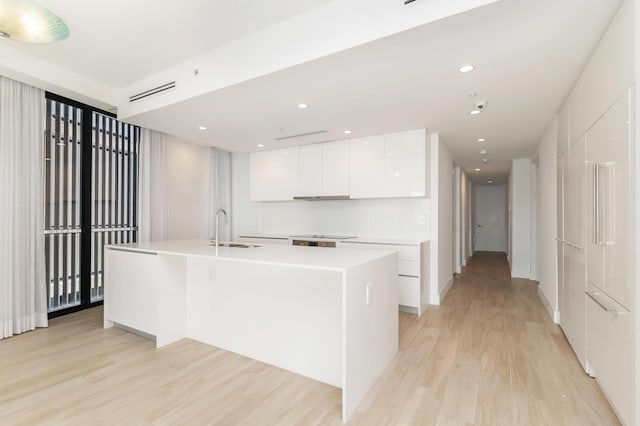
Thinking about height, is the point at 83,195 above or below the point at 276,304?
above

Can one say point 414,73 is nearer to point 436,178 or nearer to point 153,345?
point 436,178

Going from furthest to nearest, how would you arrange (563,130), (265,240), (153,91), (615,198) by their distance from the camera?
1. (265,240)
2. (153,91)
3. (563,130)
4. (615,198)

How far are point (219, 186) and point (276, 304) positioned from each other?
3624mm

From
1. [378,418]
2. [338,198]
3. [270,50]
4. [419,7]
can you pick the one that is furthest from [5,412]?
[338,198]

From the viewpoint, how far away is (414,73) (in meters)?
2.40

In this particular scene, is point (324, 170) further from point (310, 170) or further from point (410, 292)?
point (410, 292)

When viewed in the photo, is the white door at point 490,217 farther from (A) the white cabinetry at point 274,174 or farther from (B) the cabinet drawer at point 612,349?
(B) the cabinet drawer at point 612,349

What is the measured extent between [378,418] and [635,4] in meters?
2.57

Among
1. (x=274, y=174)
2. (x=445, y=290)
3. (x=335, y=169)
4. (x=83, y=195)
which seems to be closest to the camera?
(x=83, y=195)

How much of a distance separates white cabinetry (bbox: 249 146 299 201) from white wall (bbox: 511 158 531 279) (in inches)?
178

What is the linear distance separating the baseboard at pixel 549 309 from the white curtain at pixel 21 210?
5643 millimetres

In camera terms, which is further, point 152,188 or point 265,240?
point 265,240

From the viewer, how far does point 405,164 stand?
4039 millimetres

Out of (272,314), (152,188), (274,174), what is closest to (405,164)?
(274,174)
